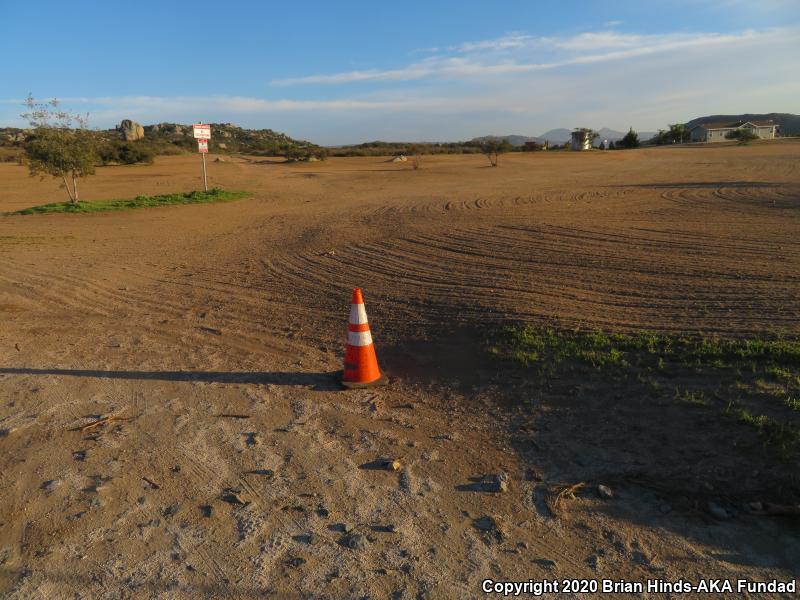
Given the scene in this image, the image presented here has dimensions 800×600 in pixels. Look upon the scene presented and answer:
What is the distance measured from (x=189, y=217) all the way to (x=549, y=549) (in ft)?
58.6

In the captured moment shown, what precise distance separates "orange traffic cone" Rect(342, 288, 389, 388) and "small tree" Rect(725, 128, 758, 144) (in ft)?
241

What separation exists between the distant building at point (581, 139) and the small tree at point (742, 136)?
640 inches

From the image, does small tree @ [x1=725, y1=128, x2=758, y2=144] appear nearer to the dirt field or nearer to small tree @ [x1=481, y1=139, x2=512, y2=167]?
small tree @ [x1=481, y1=139, x2=512, y2=167]

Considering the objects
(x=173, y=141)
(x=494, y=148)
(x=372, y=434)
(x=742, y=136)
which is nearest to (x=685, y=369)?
(x=372, y=434)

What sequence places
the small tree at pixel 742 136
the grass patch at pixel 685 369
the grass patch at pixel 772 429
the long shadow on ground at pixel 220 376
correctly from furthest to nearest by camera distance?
the small tree at pixel 742 136, the long shadow on ground at pixel 220 376, the grass patch at pixel 685 369, the grass patch at pixel 772 429

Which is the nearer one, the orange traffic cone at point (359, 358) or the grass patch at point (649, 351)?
the grass patch at point (649, 351)

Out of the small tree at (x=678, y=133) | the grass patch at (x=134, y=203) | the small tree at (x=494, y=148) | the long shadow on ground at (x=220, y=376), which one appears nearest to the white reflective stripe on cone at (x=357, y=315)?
the long shadow on ground at (x=220, y=376)

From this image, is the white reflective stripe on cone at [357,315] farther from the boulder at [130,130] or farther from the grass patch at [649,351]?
the boulder at [130,130]

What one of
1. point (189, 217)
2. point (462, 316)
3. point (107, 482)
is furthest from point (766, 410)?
point (189, 217)

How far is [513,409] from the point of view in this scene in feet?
15.7

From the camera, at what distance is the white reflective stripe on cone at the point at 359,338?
17.6 feet

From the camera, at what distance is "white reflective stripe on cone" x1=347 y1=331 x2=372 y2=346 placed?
5.38m

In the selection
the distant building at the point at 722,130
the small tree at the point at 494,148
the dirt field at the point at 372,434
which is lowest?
the dirt field at the point at 372,434

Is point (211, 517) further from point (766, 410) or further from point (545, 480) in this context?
point (766, 410)
